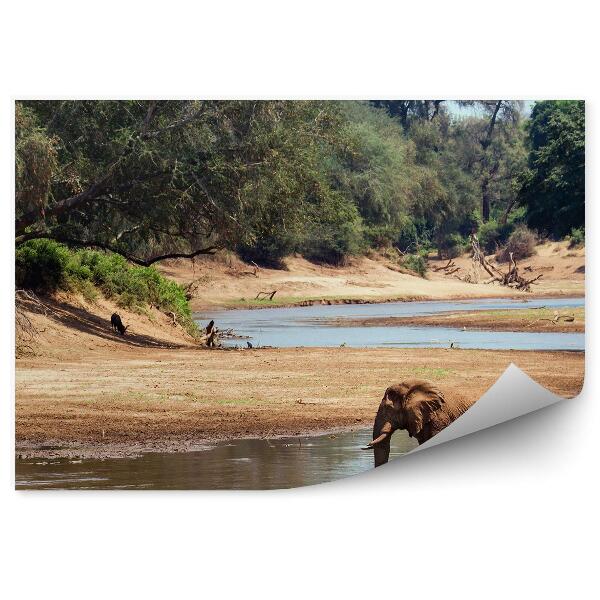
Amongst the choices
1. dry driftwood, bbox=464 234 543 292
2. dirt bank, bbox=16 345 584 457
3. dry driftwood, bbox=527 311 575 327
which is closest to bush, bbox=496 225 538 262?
dry driftwood, bbox=464 234 543 292

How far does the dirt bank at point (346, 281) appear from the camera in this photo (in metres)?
13.4

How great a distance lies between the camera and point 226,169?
1460 cm

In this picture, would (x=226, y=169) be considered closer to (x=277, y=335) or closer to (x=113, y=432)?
(x=277, y=335)

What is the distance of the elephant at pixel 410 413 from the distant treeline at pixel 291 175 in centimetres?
200

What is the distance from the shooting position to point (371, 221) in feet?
45.9

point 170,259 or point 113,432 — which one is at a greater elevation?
point 170,259

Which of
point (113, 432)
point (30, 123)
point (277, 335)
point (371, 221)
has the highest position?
point (30, 123)

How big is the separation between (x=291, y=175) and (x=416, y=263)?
→ 5.74 feet

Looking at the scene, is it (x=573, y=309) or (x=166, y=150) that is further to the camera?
(x=166, y=150)

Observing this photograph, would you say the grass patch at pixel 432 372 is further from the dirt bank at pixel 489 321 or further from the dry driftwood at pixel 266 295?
the dry driftwood at pixel 266 295

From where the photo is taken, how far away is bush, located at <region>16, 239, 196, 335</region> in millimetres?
14961

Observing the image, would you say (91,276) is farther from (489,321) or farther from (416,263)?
(489,321)

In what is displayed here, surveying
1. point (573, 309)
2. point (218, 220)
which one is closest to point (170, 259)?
point (218, 220)
